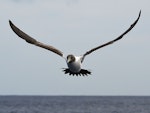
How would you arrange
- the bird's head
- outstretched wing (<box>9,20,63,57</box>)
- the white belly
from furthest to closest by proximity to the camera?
outstretched wing (<box>9,20,63,57</box>) → the white belly → the bird's head

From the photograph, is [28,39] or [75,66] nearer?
[75,66]

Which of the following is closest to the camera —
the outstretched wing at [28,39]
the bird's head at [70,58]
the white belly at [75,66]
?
the bird's head at [70,58]

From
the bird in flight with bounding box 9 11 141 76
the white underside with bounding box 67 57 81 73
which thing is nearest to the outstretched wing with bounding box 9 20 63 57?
the bird in flight with bounding box 9 11 141 76

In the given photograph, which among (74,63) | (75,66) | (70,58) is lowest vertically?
(75,66)

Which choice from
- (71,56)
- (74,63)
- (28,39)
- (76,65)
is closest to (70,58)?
(71,56)

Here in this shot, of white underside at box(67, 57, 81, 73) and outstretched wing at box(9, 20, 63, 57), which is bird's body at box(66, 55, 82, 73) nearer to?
white underside at box(67, 57, 81, 73)

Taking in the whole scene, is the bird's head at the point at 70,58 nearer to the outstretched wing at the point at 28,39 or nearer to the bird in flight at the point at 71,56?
the bird in flight at the point at 71,56

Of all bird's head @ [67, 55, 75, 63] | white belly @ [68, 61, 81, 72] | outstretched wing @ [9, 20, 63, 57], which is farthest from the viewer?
outstretched wing @ [9, 20, 63, 57]

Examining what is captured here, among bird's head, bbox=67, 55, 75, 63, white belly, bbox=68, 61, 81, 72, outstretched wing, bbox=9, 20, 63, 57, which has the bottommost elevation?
white belly, bbox=68, 61, 81, 72

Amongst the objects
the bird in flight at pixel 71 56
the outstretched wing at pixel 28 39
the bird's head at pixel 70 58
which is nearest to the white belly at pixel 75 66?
the bird in flight at pixel 71 56

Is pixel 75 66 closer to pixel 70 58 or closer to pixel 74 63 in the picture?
pixel 74 63

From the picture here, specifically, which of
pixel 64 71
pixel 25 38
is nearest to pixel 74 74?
pixel 64 71

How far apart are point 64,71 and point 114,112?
Answer: 301 feet

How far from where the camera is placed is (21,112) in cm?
11738
